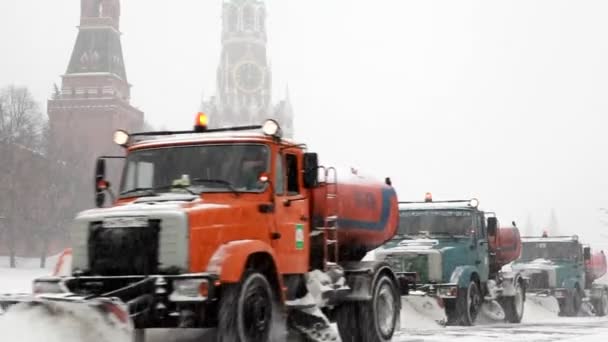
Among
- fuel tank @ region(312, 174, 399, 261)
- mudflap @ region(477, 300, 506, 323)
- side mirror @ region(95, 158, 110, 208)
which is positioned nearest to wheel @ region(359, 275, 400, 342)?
fuel tank @ region(312, 174, 399, 261)

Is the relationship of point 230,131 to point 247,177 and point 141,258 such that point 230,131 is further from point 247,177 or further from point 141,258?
point 141,258

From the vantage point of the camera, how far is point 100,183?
1063 cm

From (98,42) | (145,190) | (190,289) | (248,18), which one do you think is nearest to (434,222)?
(145,190)

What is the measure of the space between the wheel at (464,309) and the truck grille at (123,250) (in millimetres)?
10587

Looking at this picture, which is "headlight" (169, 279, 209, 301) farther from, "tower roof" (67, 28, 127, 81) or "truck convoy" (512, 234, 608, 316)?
"tower roof" (67, 28, 127, 81)

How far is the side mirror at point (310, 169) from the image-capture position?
10.5m

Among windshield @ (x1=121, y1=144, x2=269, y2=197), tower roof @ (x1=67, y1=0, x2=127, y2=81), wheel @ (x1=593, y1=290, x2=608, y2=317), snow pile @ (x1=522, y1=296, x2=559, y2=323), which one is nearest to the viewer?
windshield @ (x1=121, y1=144, x2=269, y2=197)

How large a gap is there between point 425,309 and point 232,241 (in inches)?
337

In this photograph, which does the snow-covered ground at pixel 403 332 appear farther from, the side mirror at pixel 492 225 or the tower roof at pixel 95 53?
the tower roof at pixel 95 53

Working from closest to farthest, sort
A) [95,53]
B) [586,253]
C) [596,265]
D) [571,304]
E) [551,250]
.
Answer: [571,304]
[551,250]
[586,253]
[596,265]
[95,53]

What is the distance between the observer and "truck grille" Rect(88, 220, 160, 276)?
8.56m

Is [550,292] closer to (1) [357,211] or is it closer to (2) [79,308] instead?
(1) [357,211]

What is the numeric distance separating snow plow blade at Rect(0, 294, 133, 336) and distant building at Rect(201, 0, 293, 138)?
135256 mm

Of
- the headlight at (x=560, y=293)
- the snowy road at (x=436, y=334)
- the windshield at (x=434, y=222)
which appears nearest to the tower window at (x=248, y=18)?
the headlight at (x=560, y=293)
